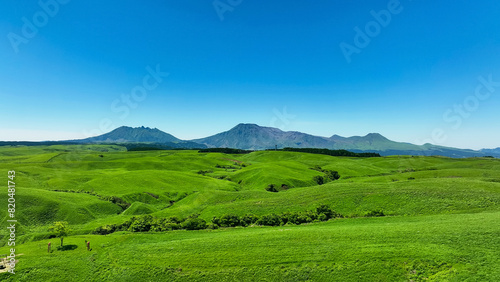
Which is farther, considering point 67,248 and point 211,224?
point 211,224

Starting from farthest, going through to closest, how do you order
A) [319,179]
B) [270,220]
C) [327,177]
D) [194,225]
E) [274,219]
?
[327,177] < [319,179] < [274,219] < [270,220] < [194,225]

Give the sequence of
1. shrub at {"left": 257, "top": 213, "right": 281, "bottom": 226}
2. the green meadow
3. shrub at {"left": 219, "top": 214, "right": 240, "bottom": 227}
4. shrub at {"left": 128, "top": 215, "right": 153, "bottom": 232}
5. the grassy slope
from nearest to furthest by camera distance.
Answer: the grassy slope → the green meadow → shrub at {"left": 128, "top": 215, "right": 153, "bottom": 232} → shrub at {"left": 257, "top": 213, "right": 281, "bottom": 226} → shrub at {"left": 219, "top": 214, "right": 240, "bottom": 227}

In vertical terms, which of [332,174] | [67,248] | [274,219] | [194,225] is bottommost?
[67,248]

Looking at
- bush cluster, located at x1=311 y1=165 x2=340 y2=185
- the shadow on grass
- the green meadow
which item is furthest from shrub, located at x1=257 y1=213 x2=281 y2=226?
bush cluster, located at x1=311 y1=165 x2=340 y2=185

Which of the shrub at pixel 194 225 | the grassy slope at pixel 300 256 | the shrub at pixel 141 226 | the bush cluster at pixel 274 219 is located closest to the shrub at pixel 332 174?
the bush cluster at pixel 274 219

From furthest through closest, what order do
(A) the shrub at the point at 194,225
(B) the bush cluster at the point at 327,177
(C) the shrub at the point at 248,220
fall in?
(B) the bush cluster at the point at 327,177 → (C) the shrub at the point at 248,220 → (A) the shrub at the point at 194,225

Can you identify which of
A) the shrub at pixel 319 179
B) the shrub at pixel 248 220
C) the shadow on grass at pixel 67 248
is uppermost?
the shrub at pixel 319 179

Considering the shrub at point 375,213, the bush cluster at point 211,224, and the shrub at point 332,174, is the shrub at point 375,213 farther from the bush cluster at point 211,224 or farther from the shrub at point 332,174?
the shrub at point 332,174

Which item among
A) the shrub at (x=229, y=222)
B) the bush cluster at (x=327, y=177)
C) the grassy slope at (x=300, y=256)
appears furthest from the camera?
the bush cluster at (x=327, y=177)

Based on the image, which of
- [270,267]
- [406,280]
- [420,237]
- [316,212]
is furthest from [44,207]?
[420,237]

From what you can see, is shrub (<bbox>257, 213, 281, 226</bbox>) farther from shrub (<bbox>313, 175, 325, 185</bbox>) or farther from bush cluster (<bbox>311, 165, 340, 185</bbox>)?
shrub (<bbox>313, 175, 325, 185</bbox>)

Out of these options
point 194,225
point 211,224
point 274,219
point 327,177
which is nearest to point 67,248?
point 194,225

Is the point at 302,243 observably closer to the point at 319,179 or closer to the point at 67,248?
the point at 67,248

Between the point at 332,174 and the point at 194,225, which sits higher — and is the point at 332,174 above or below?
above
